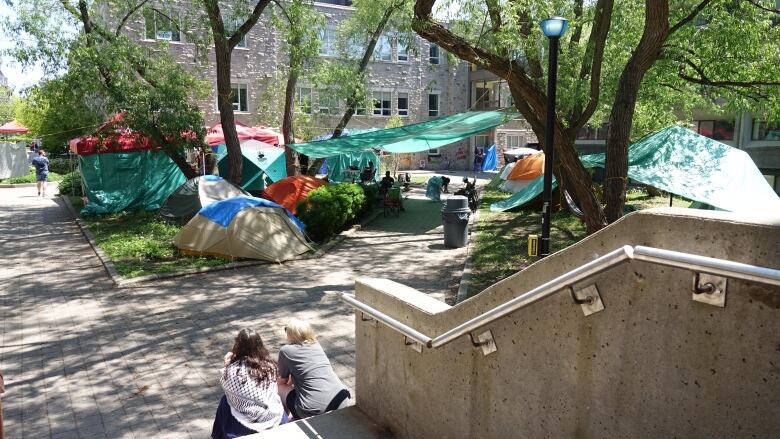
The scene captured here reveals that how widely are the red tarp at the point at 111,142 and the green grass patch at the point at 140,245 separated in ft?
7.53

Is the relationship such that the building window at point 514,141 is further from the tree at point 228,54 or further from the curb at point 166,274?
the tree at point 228,54

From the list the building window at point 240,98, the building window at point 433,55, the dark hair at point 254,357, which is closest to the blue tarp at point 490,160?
the building window at point 433,55

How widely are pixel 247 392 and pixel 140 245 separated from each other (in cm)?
961

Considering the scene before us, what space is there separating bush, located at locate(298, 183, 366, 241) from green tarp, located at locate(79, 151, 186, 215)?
657 cm

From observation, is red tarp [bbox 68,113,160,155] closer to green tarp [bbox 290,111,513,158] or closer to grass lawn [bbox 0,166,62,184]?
green tarp [bbox 290,111,513,158]

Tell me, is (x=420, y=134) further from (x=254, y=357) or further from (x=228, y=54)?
(x=254, y=357)

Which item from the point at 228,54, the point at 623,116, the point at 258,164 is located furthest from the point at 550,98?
the point at 258,164

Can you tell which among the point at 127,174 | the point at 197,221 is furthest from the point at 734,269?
the point at 127,174

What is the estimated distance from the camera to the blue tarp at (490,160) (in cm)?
4066

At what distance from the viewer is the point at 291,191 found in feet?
53.7

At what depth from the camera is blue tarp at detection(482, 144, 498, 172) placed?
40.7 meters

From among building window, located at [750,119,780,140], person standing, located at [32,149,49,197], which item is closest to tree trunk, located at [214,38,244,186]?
person standing, located at [32,149,49,197]

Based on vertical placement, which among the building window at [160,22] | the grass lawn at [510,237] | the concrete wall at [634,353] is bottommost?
the grass lawn at [510,237]

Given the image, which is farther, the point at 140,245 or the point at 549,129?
the point at 140,245
